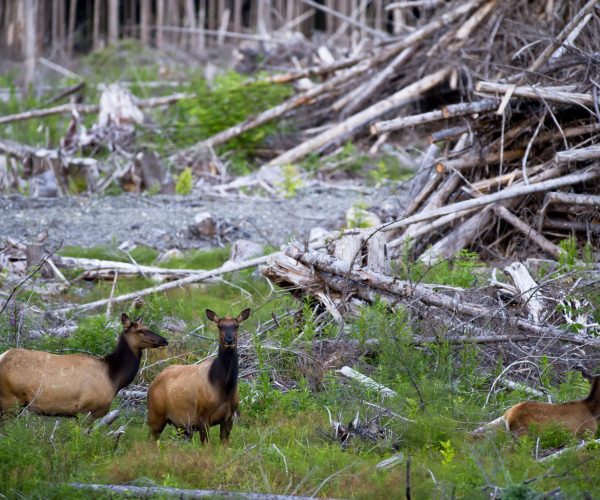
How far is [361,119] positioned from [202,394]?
36.6 ft

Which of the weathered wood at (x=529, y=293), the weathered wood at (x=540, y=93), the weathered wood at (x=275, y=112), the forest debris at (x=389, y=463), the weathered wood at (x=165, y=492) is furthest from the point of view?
the weathered wood at (x=275, y=112)

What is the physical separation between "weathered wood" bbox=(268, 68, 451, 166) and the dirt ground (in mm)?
1892

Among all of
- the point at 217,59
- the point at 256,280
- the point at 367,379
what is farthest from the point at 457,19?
the point at 217,59

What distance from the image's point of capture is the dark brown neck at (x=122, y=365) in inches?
275

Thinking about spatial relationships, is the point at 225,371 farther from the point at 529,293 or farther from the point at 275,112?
the point at 275,112

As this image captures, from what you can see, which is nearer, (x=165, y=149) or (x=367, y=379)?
(x=367, y=379)

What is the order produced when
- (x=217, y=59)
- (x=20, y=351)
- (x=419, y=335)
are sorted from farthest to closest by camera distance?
(x=217, y=59)
(x=419, y=335)
(x=20, y=351)

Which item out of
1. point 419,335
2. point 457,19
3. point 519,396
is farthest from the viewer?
point 457,19

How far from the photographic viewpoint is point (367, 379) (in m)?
7.60

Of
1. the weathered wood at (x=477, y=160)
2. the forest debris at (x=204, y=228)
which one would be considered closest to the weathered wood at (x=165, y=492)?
the weathered wood at (x=477, y=160)

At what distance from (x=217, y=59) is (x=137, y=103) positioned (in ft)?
34.3

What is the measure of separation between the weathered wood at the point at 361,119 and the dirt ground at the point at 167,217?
1892 mm

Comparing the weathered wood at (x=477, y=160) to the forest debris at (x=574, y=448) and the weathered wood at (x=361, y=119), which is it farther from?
the forest debris at (x=574, y=448)

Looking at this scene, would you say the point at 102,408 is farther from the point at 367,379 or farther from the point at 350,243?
the point at 350,243
